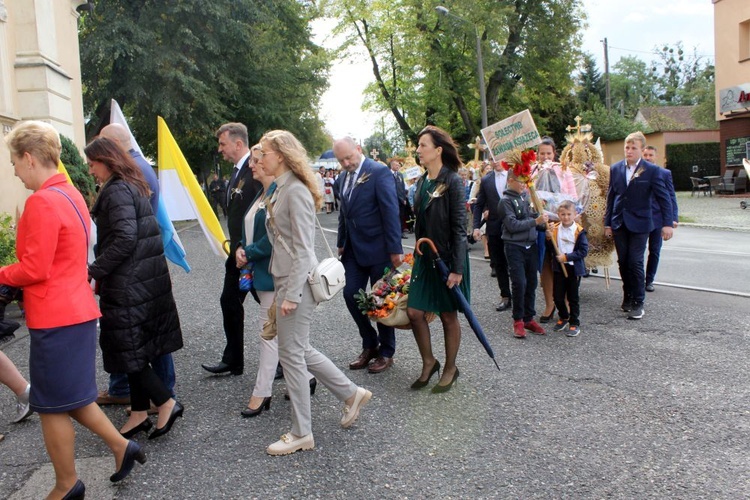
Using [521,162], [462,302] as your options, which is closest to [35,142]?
[462,302]

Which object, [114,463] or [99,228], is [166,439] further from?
[99,228]

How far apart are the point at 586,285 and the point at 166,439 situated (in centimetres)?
661

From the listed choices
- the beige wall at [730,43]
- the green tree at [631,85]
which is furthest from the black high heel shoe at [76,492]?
the green tree at [631,85]

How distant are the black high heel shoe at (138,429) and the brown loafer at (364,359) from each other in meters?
1.81

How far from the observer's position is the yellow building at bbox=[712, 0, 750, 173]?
27.0 meters

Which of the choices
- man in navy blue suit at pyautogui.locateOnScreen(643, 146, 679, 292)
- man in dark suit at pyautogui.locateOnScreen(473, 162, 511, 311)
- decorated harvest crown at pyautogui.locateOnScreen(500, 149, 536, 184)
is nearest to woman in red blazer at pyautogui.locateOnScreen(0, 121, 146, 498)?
decorated harvest crown at pyautogui.locateOnScreen(500, 149, 536, 184)

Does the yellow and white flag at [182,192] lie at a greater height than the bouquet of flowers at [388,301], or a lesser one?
greater

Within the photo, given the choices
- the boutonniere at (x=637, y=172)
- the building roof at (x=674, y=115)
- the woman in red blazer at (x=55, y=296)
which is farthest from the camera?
the building roof at (x=674, y=115)

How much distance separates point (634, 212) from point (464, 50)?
2732 centimetres

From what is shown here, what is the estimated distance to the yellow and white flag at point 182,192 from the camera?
588cm

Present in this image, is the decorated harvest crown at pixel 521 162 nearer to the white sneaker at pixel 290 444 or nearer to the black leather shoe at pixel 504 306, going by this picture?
the black leather shoe at pixel 504 306

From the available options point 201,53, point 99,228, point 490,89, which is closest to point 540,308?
point 99,228

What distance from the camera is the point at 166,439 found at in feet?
13.9

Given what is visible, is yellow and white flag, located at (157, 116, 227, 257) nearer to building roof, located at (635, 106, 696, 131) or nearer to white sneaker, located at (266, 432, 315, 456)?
white sneaker, located at (266, 432, 315, 456)
